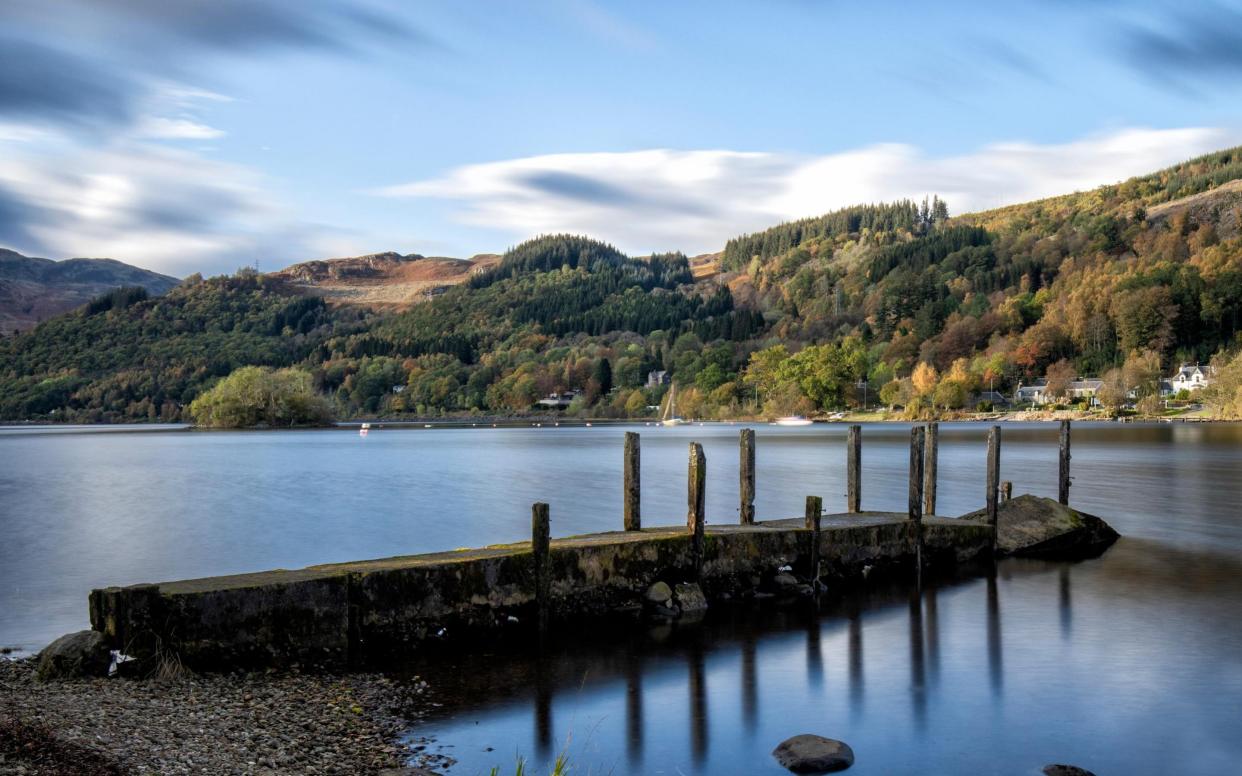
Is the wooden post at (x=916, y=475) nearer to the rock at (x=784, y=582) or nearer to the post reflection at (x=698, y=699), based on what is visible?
the rock at (x=784, y=582)

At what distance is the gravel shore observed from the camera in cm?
966

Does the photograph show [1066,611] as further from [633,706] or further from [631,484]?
[633,706]

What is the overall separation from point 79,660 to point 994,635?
15.4 metres

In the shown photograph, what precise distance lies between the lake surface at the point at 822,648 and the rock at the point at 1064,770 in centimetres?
35

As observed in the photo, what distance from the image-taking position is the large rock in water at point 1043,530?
26.5 metres

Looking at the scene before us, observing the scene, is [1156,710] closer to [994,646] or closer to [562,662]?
[994,646]

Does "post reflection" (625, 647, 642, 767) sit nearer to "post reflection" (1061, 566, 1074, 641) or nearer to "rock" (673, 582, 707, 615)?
"rock" (673, 582, 707, 615)

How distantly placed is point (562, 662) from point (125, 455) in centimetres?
8866

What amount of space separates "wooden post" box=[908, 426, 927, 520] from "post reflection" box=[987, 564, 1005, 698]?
7.73 ft

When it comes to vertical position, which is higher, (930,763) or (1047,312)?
(1047,312)

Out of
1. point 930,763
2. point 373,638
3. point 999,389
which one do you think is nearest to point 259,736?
Answer: point 373,638

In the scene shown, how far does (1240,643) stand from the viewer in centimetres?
1734

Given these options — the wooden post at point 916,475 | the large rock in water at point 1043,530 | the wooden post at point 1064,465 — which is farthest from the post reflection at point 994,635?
the wooden post at point 1064,465

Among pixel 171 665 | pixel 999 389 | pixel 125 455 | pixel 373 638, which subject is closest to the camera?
pixel 171 665
